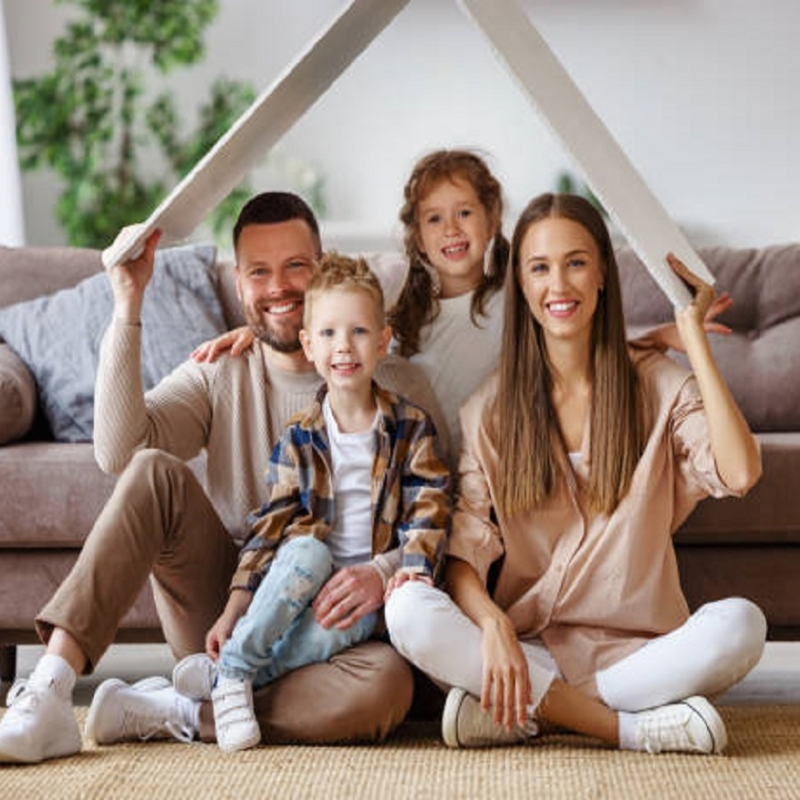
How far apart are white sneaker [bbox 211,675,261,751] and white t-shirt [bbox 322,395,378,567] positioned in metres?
0.24

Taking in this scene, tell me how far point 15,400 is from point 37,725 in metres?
1.03

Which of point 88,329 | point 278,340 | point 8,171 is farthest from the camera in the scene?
point 8,171

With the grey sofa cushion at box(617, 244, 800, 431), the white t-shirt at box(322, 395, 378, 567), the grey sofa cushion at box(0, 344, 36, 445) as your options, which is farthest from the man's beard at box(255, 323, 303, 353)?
the grey sofa cushion at box(617, 244, 800, 431)

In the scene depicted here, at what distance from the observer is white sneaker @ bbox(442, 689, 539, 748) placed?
2029mm

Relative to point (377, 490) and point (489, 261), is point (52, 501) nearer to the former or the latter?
point (377, 490)

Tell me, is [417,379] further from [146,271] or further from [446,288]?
[146,271]

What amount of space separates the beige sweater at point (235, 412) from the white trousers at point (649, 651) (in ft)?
1.38

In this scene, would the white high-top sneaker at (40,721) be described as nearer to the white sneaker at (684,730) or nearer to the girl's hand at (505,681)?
the girl's hand at (505,681)

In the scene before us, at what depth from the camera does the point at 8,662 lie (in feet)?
9.24

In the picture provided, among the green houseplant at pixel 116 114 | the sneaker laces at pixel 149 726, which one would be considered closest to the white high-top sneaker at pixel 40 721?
the sneaker laces at pixel 149 726

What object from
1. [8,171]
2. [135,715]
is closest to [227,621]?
[135,715]

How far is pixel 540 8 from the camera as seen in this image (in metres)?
5.18

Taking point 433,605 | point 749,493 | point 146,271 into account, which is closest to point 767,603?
point 749,493

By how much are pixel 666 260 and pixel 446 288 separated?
1.71 feet
